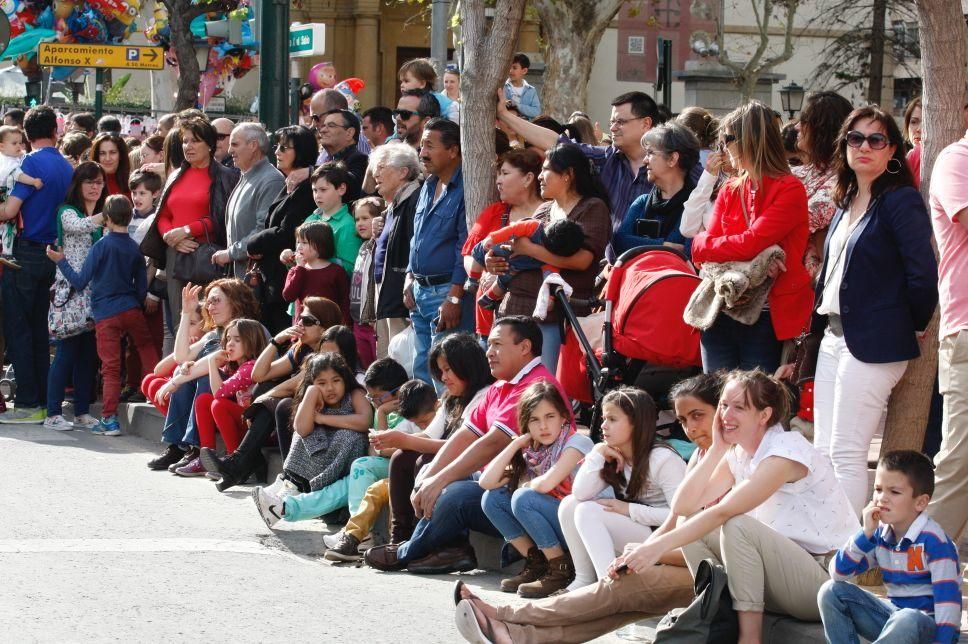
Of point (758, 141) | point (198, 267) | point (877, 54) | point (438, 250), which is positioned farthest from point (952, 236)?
point (877, 54)

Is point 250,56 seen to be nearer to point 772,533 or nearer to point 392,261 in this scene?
point 392,261

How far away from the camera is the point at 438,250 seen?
10102 mm

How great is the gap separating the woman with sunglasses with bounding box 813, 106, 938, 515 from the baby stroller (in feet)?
3.88

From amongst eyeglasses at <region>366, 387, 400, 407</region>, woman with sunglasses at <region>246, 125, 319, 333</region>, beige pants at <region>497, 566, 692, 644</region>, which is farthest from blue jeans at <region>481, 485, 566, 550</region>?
woman with sunglasses at <region>246, 125, 319, 333</region>

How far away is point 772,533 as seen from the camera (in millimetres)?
5949

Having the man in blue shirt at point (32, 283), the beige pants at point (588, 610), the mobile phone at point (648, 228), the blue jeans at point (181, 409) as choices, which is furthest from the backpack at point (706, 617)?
the man in blue shirt at point (32, 283)

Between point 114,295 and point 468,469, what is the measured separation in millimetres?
5402

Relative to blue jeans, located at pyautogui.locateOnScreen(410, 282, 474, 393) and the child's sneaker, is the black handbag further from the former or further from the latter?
blue jeans, located at pyautogui.locateOnScreen(410, 282, 474, 393)

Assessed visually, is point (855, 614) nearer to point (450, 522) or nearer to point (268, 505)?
point (450, 522)

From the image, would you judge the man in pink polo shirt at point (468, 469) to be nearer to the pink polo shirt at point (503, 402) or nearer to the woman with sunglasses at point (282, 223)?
the pink polo shirt at point (503, 402)

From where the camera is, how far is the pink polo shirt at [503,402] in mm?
7855

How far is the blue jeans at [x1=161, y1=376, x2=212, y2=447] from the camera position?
11094mm

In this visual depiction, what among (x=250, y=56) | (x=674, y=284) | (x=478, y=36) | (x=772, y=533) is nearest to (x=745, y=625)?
(x=772, y=533)

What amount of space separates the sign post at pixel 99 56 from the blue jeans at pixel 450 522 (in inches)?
559
